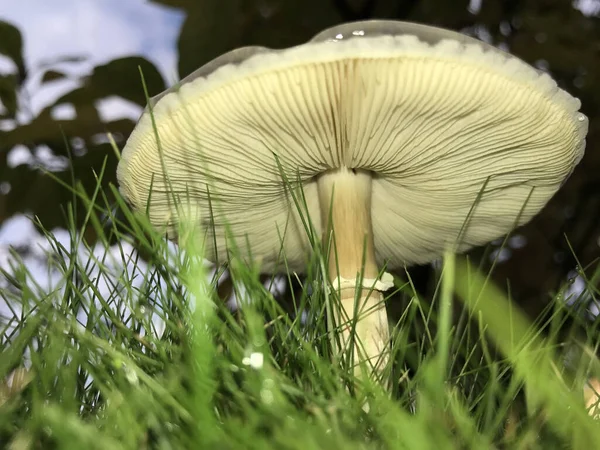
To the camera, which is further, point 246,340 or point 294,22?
point 294,22

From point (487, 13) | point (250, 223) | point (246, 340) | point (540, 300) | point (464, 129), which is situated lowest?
point (540, 300)

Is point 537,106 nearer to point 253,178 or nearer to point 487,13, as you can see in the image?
point 253,178

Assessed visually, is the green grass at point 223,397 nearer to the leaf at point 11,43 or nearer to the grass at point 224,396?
the grass at point 224,396

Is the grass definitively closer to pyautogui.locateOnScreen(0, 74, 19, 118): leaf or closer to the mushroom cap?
the mushroom cap

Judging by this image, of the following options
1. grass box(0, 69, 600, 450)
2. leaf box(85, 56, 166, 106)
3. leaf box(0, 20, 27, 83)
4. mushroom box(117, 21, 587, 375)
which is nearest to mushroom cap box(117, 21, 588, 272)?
mushroom box(117, 21, 587, 375)

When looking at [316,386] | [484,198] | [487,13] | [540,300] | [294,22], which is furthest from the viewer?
[540,300]

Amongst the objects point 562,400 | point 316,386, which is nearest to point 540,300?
point 562,400

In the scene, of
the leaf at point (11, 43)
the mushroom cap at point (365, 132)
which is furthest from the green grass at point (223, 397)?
the leaf at point (11, 43)
